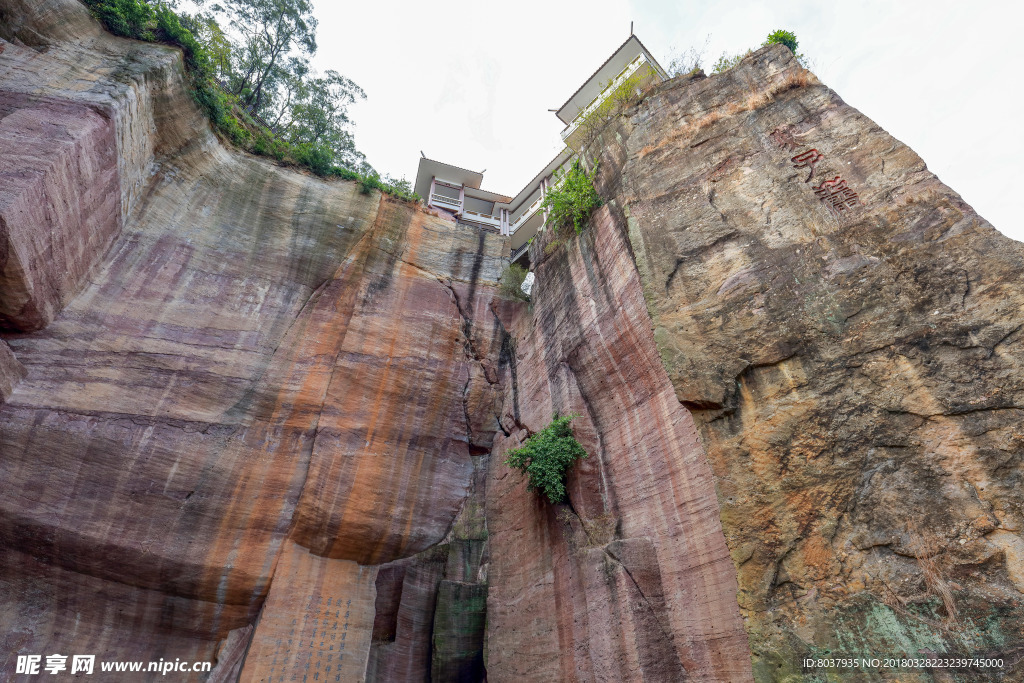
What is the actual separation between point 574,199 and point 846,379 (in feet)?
22.4

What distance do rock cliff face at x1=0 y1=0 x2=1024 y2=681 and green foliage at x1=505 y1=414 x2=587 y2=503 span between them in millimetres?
341

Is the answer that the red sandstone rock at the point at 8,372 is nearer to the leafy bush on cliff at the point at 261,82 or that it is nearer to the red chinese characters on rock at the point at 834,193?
the leafy bush on cliff at the point at 261,82

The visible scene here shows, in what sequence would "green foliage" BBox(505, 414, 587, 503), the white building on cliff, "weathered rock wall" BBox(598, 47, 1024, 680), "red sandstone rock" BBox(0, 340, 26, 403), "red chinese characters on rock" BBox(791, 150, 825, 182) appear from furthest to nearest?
the white building on cliff, "green foliage" BBox(505, 414, 587, 503), "red sandstone rock" BBox(0, 340, 26, 403), "red chinese characters on rock" BBox(791, 150, 825, 182), "weathered rock wall" BBox(598, 47, 1024, 680)

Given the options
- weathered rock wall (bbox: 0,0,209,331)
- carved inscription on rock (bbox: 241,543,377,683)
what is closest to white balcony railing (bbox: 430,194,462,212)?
weathered rock wall (bbox: 0,0,209,331)

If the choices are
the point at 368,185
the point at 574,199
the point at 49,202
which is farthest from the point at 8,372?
the point at 574,199

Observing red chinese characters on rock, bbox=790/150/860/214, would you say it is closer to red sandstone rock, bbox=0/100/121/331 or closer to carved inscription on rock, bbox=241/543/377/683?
carved inscription on rock, bbox=241/543/377/683

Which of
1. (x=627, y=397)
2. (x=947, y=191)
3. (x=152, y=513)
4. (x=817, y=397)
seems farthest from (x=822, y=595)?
(x=152, y=513)

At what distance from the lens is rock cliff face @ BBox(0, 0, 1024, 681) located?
5.33m

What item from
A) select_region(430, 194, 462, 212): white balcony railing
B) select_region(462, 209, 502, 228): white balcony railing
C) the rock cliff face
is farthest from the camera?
select_region(430, 194, 462, 212): white balcony railing

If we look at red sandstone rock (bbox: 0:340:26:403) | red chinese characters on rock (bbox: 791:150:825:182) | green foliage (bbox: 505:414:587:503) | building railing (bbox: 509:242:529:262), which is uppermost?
building railing (bbox: 509:242:529:262)

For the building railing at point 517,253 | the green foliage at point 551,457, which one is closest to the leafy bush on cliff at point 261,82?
the building railing at point 517,253

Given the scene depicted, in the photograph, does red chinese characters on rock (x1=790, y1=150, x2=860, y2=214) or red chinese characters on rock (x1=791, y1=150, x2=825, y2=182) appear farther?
red chinese characters on rock (x1=791, y1=150, x2=825, y2=182)

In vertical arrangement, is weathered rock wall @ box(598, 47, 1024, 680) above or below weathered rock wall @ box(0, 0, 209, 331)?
below

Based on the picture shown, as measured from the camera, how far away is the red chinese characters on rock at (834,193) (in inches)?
273
